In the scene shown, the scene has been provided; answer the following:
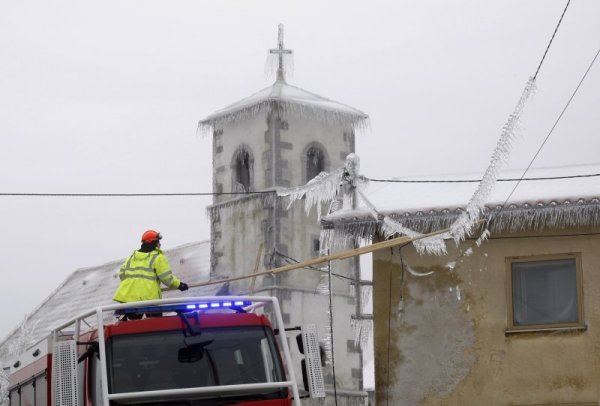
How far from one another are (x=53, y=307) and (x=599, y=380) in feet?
137

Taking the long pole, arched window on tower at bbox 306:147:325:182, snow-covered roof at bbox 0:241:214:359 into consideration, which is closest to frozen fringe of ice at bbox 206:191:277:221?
snow-covered roof at bbox 0:241:214:359

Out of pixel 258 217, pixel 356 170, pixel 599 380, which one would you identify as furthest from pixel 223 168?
pixel 599 380

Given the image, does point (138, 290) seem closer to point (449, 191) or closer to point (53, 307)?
point (449, 191)

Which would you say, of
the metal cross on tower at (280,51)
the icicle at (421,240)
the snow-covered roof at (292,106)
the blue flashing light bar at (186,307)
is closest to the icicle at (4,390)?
the blue flashing light bar at (186,307)

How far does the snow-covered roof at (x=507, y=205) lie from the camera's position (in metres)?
19.0

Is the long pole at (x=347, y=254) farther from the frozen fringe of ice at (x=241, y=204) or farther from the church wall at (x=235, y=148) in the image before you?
the church wall at (x=235, y=148)

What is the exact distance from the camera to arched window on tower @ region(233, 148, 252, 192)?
52281 millimetres

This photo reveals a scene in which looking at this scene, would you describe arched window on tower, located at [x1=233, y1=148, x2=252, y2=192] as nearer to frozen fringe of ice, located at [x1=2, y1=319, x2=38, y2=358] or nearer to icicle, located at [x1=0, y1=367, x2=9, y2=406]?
frozen fringe of ice, located at [x1=2, y1=319, x2=38, y2=358]

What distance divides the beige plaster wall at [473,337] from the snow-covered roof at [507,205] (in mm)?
437

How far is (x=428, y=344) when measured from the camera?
19.7 metres

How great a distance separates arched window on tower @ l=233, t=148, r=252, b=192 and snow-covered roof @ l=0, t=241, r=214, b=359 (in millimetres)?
3085

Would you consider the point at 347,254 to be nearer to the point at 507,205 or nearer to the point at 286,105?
the point at 507,205

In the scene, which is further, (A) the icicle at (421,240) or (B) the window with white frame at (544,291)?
(A) the icicle at (421,240)

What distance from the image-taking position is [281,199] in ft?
164
